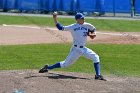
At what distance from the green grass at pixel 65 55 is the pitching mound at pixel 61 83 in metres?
1.85

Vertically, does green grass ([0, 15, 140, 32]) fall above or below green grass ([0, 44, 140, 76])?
below

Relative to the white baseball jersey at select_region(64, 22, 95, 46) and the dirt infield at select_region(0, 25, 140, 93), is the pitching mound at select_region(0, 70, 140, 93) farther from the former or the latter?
the white baseball jersey at select_region(64, 22, 95, 46)

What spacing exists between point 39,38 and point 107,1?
24118mm

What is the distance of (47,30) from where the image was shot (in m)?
30.8

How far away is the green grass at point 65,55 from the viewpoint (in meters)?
15.3

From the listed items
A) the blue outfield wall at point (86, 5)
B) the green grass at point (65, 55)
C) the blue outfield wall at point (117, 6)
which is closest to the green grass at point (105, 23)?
the blue outfield wall at point (117, 6)

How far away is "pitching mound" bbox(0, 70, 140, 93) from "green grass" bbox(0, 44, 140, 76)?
1852 mm

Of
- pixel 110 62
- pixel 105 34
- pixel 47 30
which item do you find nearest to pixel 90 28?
pixel 110 62

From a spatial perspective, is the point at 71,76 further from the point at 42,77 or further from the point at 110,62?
the point at 110,62

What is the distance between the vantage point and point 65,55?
18766mm

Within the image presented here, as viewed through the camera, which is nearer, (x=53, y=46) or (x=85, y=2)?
(x=53, y=46)

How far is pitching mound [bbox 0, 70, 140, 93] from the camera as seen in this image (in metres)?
10.7

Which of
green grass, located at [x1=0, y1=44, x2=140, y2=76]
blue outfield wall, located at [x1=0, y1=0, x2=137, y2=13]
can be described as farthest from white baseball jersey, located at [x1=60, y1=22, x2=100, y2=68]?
blue outfield wall, located at [x1=0, y1=0, x2=137, y2=13]

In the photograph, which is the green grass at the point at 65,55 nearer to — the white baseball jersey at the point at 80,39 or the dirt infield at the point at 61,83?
the dirt infield at the point at 61,83
